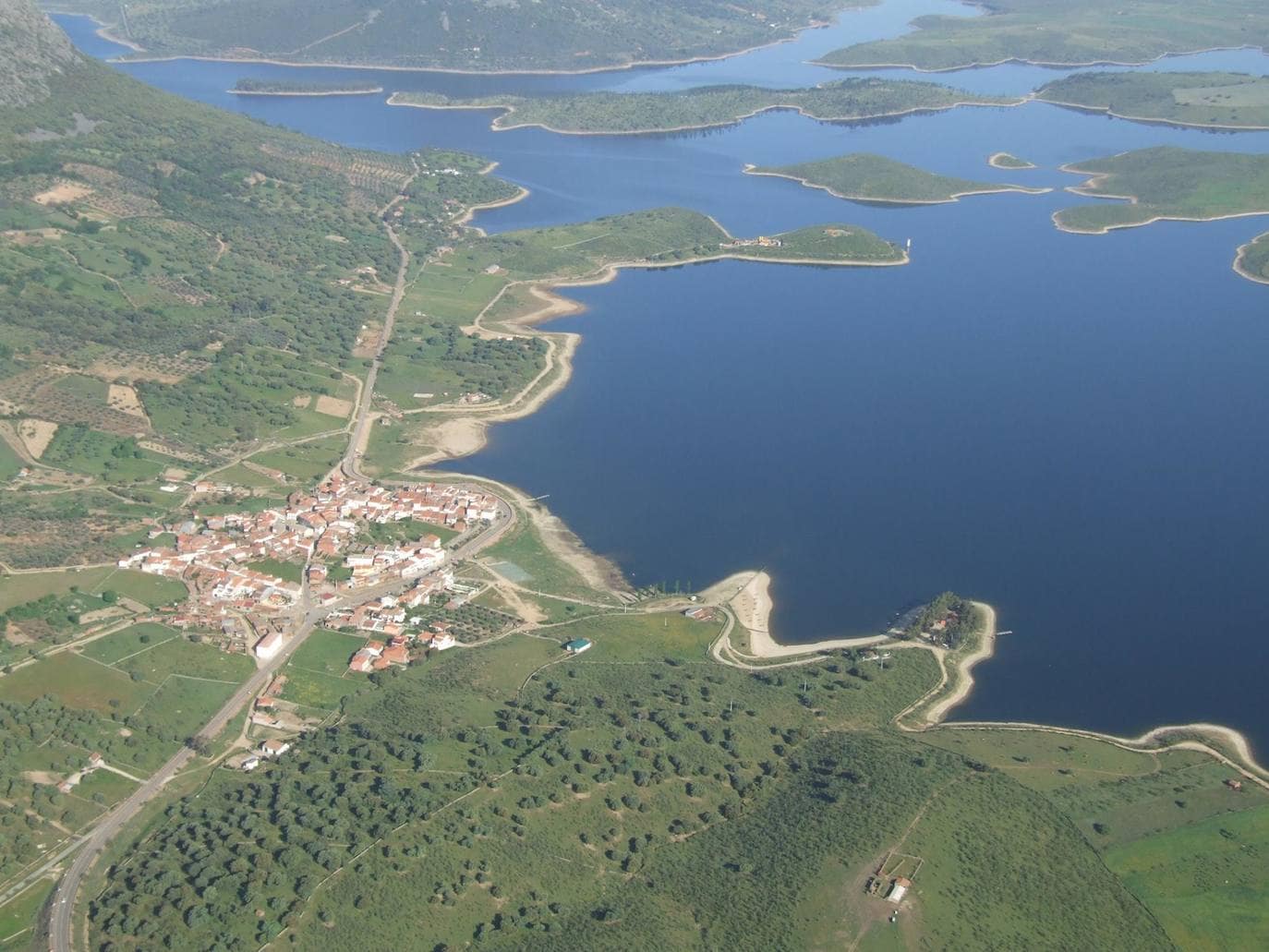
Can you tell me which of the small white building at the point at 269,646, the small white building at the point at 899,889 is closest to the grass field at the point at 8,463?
the small white building at the point at 269,646

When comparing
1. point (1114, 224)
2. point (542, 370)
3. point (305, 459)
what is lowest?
point (1114, 224)

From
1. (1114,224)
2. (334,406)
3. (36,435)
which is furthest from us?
(1114,224)

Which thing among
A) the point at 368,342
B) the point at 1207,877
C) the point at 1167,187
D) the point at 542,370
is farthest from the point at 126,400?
the point at 1167,187

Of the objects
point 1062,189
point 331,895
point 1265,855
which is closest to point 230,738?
point 331,895

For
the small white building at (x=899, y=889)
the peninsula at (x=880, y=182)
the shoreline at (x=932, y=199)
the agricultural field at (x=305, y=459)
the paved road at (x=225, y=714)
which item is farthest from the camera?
the peninsula at (x=880, y=182)

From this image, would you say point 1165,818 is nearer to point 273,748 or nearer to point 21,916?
point 273,748

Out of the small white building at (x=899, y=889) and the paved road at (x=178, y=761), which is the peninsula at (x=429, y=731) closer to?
the paved road at (x=178, y=761)
